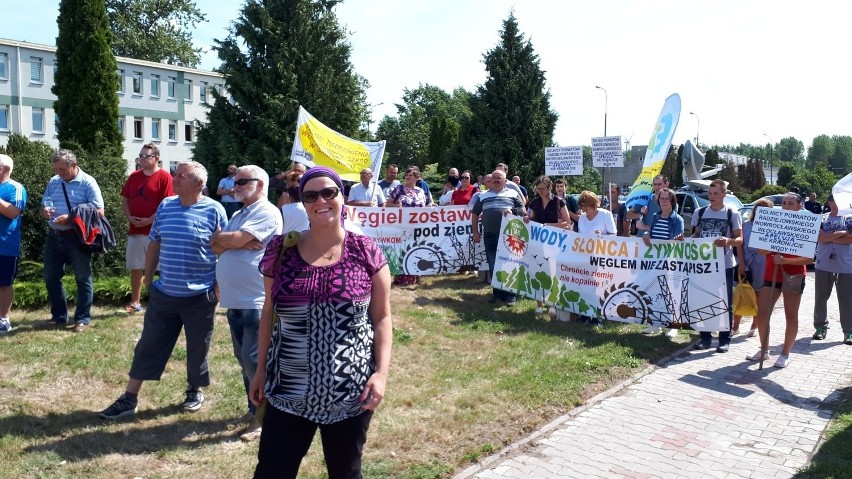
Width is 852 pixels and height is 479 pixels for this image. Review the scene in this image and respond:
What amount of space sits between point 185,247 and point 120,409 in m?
1.38

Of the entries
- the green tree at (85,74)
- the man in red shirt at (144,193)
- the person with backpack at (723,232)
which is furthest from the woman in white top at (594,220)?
the green tree at (85,74)

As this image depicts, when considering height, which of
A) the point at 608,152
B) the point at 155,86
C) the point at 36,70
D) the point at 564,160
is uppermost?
the point at 36,70

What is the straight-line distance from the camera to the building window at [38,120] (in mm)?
54969

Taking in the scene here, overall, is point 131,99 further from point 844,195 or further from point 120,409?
point 844,195

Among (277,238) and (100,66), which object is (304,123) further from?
(100,66)

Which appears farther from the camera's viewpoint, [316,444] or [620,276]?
[620,276]

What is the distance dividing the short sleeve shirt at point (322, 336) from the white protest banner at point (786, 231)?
584 cm

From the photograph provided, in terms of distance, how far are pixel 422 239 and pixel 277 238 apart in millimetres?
8801

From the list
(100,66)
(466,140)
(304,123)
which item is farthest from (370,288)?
(100,66)

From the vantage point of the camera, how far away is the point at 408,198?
12.4 m

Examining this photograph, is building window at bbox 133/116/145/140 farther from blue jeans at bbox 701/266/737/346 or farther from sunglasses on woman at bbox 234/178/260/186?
sunglasses on woman at bbox 234/178/260/186

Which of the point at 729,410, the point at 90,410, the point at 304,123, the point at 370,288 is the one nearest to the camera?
the point at 370,288

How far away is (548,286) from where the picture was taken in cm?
995

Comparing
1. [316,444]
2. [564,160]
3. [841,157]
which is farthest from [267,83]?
[841,157]
